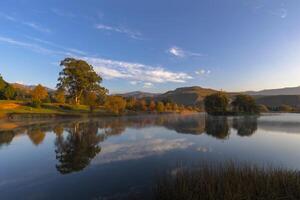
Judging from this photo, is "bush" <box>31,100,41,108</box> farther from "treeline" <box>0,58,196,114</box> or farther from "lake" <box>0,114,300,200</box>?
"lake" <box>0,114,300,200</box>

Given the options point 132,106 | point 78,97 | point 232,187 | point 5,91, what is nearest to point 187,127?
point 232,187

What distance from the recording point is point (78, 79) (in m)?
103

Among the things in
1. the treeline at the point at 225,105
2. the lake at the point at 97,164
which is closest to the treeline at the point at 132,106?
the treeline at the point at 225,105

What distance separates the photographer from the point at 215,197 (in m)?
10.0

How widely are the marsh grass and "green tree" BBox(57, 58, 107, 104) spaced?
96.4m

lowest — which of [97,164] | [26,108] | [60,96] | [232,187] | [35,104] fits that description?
[97,164]

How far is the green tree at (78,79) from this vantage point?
102500mm

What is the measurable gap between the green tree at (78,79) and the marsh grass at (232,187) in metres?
96.4

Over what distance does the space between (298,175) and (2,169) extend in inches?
686

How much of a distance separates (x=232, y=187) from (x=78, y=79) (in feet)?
325

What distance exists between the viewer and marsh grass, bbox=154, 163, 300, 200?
10.1 m

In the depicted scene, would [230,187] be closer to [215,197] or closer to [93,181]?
[215,197]

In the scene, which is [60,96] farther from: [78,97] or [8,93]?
[8,93]

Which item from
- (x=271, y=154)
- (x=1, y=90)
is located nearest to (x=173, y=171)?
(x=271, y=154)
